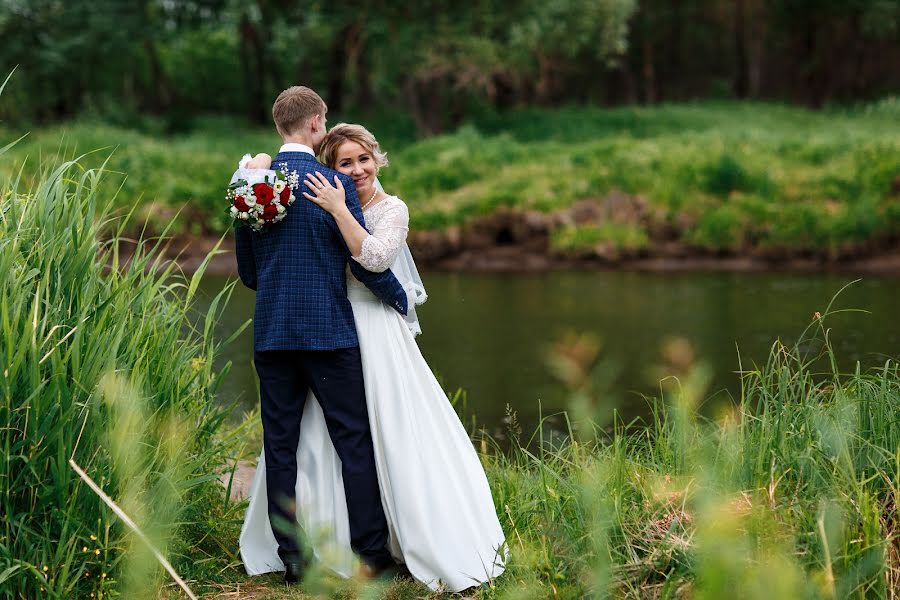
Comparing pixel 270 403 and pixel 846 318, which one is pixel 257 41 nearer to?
pixel 846 318

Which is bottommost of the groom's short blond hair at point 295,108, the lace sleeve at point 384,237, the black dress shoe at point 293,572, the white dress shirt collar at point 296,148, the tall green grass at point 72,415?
the black dress shoe at point 293,572

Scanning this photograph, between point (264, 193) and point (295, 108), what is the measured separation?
14.0 inches

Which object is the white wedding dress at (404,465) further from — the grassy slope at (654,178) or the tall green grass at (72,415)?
the grassy slope at (654,178)

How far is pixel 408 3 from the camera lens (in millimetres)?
22719

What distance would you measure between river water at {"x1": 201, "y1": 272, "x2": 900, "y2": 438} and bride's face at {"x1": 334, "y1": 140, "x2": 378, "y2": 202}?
13.2 feet

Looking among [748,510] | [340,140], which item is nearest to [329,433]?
[340,140]

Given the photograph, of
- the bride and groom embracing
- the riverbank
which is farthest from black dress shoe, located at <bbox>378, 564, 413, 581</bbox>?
the riverbank

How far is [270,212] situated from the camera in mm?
3520

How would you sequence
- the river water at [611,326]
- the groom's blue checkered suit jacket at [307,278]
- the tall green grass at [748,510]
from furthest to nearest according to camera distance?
1. the river water at [611,326]
2. the groom's blue checkered suit jacket at [307,278]
3. the tall green grass at [748,510]

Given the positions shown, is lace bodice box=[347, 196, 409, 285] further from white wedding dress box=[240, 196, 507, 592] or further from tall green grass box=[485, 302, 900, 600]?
tall green grass box=[485, 302, 900, 600]

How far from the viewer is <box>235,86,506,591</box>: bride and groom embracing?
363 cm

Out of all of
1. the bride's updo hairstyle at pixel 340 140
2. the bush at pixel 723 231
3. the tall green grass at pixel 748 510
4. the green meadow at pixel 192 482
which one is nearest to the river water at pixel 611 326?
the bush at pixel 723 231

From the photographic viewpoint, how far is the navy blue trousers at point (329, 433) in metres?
3.70

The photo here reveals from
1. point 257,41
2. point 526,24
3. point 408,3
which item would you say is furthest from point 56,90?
point 526,24
